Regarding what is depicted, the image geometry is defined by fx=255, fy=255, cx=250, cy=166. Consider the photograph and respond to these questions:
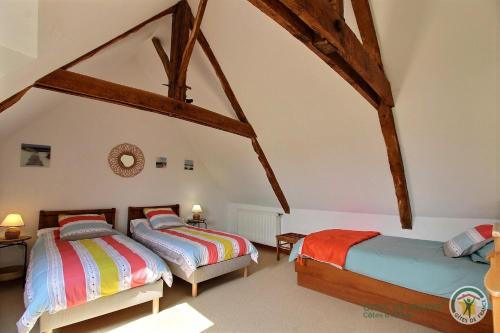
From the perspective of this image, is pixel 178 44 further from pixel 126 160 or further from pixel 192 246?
pixel 192 246

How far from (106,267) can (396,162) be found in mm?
3010

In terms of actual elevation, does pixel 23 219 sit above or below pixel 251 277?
above

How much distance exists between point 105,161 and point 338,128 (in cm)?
343

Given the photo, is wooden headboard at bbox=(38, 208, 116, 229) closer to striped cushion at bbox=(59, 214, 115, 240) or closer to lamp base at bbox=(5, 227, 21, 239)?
striped cushion at bbox=(59, 214, 115, 240)

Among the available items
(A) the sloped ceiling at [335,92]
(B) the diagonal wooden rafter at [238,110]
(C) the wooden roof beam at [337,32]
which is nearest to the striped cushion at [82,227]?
(A) the sloped ceiling at [335,92]

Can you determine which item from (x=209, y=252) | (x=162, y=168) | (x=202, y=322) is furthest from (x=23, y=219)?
(x=202, y=322)

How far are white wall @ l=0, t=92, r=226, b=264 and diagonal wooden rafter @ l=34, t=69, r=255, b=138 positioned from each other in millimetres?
598

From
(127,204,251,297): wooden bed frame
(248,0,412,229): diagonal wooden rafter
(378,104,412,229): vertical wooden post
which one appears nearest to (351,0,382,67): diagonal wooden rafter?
(248,0,412,229): diagonal wooden rafter

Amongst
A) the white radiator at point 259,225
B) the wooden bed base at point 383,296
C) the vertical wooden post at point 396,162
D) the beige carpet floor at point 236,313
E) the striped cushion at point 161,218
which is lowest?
the beige carpet floor at point 236,313

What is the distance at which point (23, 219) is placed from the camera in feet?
10.6

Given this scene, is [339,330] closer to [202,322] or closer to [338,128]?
[202,322]

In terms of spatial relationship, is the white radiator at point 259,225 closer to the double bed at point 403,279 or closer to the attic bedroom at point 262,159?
the attic bedroom at point 262,159

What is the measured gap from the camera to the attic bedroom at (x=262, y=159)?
1778mm

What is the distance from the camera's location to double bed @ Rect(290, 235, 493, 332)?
2125 millimetres
